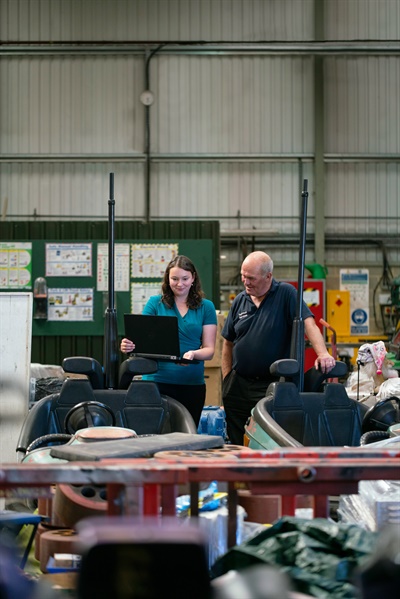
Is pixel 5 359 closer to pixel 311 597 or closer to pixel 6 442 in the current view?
pixel 6 442

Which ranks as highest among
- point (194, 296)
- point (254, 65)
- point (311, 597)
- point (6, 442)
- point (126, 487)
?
point (254, 65)

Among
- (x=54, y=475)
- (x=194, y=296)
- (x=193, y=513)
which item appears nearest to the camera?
(x=54, y=475)

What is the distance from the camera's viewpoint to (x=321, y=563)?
146 cm

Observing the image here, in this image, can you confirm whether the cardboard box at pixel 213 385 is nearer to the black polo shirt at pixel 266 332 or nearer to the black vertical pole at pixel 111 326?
the black polo shirt at pixel 266 332

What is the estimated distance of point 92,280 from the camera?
8.59 metres

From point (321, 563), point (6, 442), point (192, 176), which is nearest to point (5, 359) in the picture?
point (6, 442)

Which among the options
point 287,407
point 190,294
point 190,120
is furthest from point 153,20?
point 287,407

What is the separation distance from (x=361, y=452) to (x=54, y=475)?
2.10ft

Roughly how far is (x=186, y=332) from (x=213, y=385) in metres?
3.29

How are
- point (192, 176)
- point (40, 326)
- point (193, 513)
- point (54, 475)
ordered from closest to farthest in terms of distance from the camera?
point (54, 475)
point (193, 513)
point (40, 326)
point (192, 176)

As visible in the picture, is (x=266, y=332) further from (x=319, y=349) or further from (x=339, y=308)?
(x=339, y=308)

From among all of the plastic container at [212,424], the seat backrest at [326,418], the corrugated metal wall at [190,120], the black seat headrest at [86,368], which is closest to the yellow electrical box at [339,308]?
the corrugated metal wall at [190,120]

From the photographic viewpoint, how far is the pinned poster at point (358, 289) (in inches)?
444

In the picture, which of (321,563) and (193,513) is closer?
(321,563)
